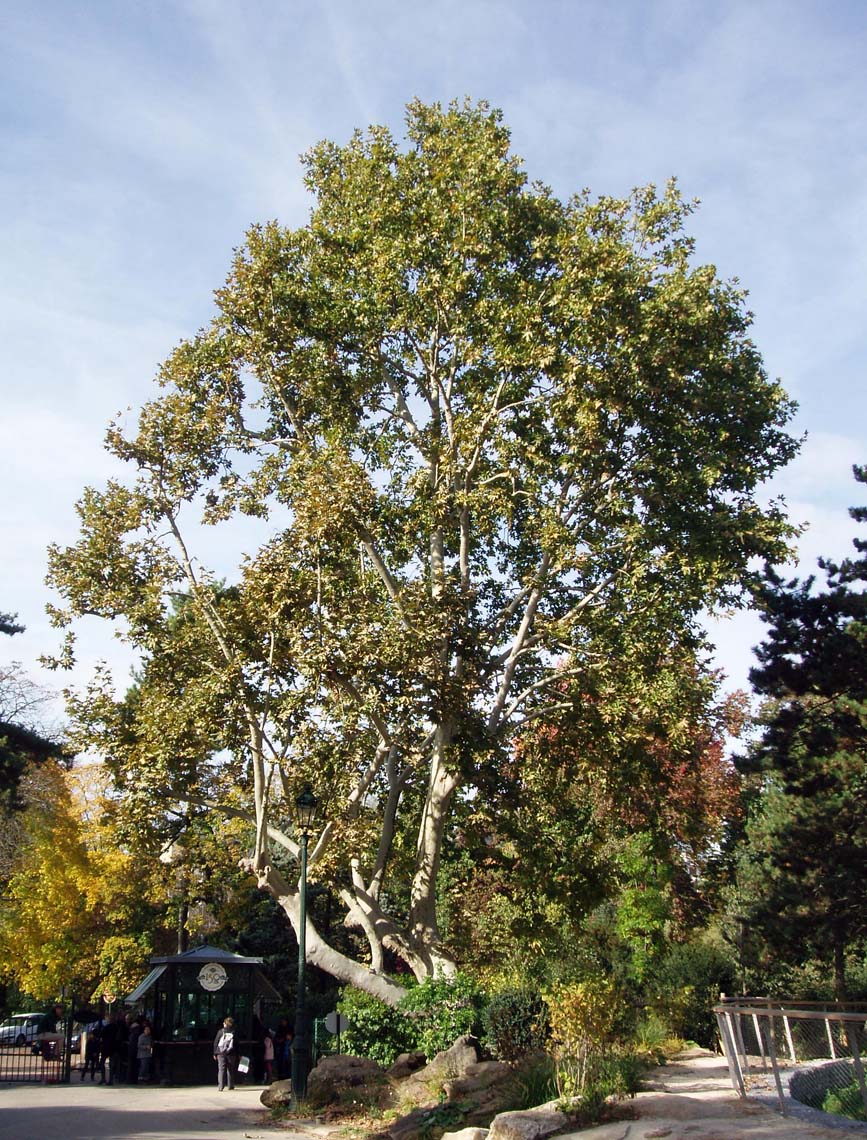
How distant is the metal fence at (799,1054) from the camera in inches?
416

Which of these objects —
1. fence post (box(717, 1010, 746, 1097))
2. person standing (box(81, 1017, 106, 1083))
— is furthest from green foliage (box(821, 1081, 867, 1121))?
person standing (box(81, 1017, 106, 1083))

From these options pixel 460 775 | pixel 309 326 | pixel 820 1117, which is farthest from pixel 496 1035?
pixel 309 326

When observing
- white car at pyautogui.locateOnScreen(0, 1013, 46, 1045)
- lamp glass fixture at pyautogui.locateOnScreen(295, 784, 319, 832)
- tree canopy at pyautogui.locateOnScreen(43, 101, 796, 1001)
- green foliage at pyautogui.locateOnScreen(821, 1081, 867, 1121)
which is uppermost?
tree canopy at pyautogui.locateOnScreen(43, 101, 796, 1001)

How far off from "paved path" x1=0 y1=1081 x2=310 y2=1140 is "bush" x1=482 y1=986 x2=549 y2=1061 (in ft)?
11.7

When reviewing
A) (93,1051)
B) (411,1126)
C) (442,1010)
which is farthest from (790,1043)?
(93,1051)

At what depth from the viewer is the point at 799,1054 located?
48.5ft

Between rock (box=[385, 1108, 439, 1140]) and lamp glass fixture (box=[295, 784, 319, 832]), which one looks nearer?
rock (box=[385, 1108, 439, 1140])

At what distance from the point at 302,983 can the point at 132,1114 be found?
3263 mm

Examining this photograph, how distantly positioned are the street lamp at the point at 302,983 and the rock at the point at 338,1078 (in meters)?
0.22

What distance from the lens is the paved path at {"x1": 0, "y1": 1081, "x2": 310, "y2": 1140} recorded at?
45.4 feet

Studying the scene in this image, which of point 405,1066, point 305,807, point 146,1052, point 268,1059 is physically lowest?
point 405,1066

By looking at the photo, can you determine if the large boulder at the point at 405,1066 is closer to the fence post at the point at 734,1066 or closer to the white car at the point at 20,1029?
the fence post at the point at 734,1066

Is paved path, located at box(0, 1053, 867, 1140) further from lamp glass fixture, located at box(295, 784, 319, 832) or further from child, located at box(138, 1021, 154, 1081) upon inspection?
lamp glass fixture, located at box(295, 784, 319, 832)

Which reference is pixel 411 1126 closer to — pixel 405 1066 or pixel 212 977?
pixel 405 1066
